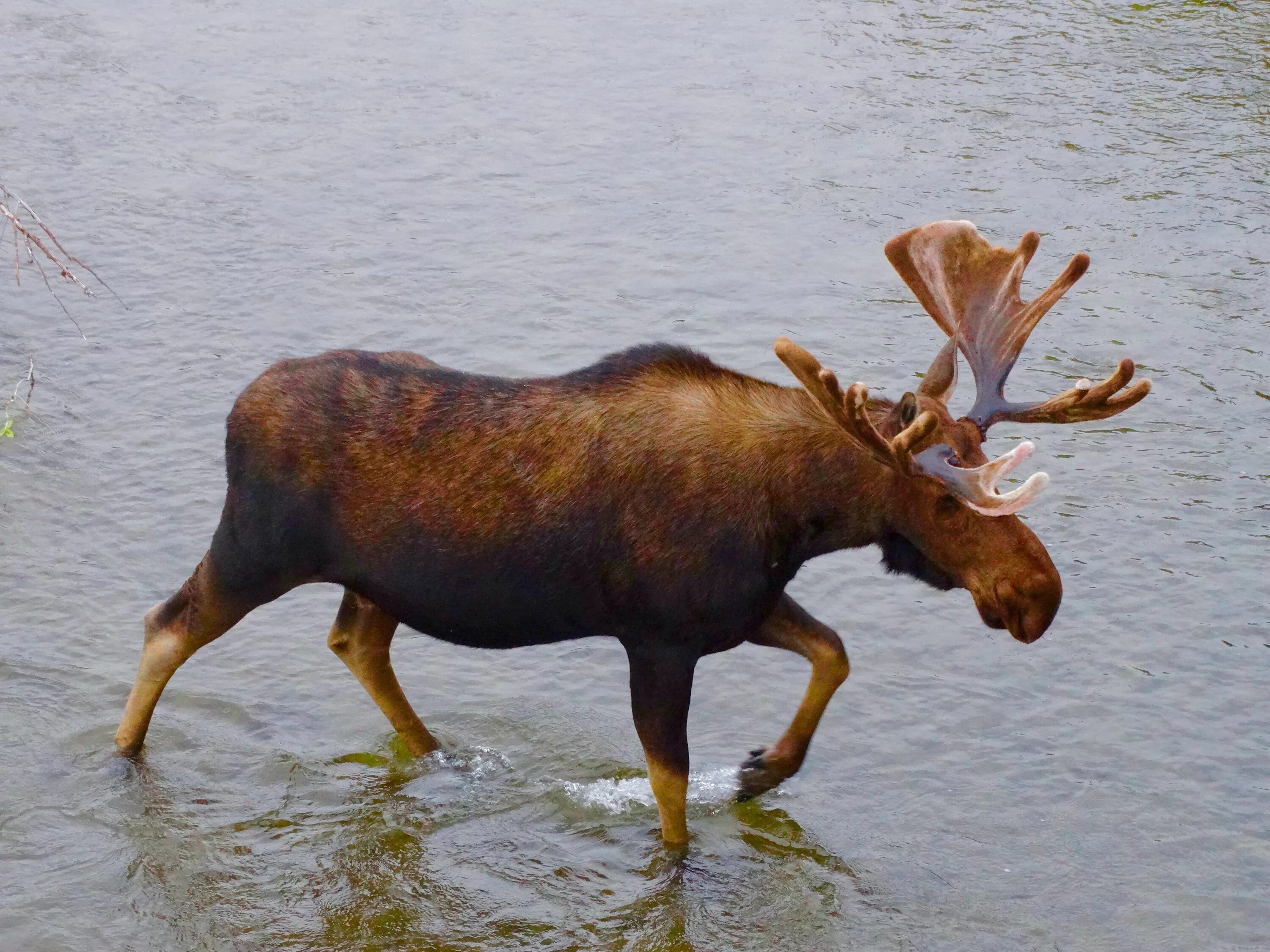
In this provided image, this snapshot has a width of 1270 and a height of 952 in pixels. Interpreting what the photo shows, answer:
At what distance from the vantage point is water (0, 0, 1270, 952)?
5887mm

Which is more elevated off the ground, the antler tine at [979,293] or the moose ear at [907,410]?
the antler tine at [979,293]

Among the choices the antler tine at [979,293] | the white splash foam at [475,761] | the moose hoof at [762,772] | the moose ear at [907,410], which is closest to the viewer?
the moose ear at [907,410]

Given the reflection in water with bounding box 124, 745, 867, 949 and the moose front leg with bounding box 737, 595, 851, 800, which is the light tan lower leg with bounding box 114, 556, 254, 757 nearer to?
the reflection in water with bounding box 124, 745, 867, 949

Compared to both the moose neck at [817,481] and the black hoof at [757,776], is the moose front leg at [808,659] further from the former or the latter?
the moose neck at [817,481]

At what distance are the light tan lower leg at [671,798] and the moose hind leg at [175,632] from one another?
62.8 inches

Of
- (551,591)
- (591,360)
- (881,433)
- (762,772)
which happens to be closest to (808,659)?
(762,772)

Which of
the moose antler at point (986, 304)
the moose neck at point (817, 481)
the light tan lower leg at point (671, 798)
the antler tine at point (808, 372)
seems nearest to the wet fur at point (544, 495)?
the moose neck at point (817, 481)

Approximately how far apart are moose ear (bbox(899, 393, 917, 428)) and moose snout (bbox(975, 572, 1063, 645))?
24.1 inches

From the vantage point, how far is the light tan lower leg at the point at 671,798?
19.2 ft

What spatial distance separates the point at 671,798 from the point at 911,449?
1.57m

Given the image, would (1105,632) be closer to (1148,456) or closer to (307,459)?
(1148,456)

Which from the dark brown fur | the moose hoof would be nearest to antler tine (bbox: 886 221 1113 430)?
the dark brown fur

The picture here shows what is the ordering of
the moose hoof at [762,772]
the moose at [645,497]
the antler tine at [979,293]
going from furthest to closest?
the moose hoof at [762,772] < the antler tine at [979,293] < the moose at [645,497]

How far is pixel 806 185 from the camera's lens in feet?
39.9
